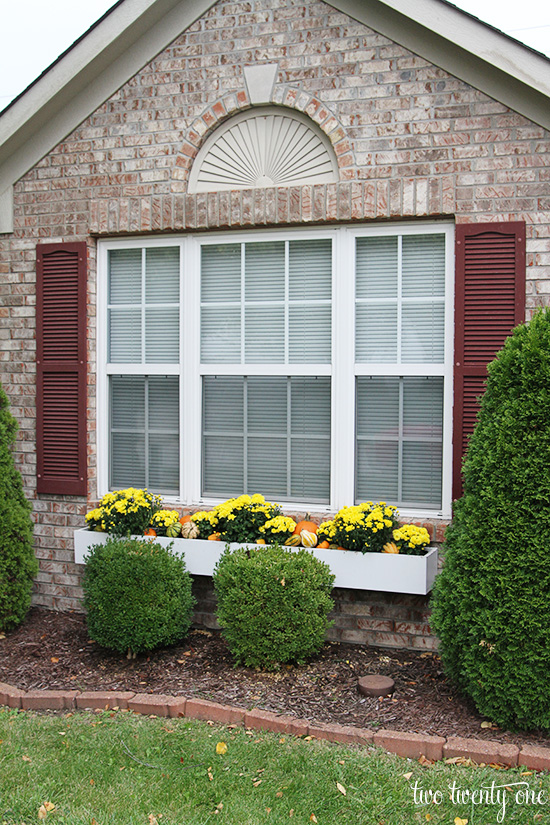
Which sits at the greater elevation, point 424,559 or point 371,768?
point 424,559

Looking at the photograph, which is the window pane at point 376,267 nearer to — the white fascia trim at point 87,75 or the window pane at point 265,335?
the window pane at point 265,335

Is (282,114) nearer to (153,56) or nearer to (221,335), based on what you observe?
(153,56)

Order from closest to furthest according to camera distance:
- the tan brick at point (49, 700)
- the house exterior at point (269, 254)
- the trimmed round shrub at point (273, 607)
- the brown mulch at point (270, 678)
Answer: the brown mulch at point (270, 678) → the tan brick at point (49, 700) → the trimmed round shrub at point (273, 607) → the house exterior at point (269, 254)

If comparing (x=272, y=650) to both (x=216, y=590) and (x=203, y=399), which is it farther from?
(x=203, y=399)

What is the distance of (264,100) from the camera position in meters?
5.15

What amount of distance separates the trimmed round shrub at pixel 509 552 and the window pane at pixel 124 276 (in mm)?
2855

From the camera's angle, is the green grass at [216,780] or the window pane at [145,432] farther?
the window pane at [145,432]

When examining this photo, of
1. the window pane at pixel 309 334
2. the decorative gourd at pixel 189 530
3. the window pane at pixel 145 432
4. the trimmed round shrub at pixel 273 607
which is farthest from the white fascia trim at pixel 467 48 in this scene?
the decorative gourd at pixel 189 530

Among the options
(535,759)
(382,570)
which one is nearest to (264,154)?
(382,570)

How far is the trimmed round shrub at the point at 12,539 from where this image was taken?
526cm

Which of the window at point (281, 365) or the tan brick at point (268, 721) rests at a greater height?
the window at point (281, 365)

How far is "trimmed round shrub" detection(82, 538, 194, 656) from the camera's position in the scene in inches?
183

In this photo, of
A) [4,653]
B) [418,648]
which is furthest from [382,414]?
[4,653]

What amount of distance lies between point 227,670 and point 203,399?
1897 millimetres
